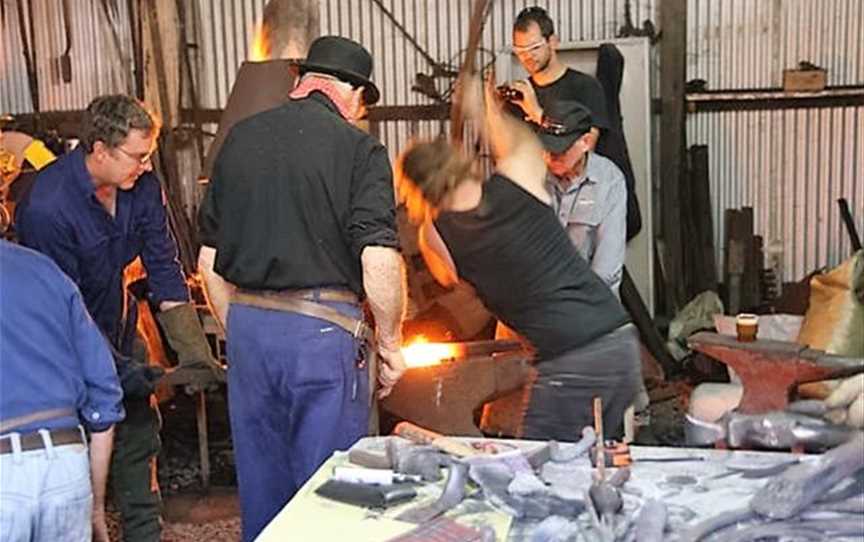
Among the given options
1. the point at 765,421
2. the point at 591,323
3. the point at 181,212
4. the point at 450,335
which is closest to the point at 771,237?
the point at 450,335

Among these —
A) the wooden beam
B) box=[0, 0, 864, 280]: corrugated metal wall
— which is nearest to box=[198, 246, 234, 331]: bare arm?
box=[0, 0, 864, 280]: corrugated metal wall

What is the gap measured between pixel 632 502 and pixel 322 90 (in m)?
1.68

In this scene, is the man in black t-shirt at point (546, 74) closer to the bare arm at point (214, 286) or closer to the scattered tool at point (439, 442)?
the bare arm at point (214, 286)

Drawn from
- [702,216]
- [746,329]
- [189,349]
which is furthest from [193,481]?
[702,216]

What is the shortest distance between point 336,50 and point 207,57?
13.6ft

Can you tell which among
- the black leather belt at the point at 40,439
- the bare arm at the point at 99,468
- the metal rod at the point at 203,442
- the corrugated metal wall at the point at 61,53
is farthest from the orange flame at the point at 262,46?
the corrugated metal wall at the point at 61,53

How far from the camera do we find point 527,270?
10.2ft

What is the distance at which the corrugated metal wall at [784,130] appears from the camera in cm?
671

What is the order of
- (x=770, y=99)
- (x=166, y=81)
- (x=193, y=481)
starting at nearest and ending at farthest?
(x=193, y=481)
(x=770, y=99)
(x=166, y=81)

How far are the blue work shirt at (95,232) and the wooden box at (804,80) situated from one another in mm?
4117

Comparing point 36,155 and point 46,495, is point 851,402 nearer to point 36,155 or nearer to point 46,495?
point 46,495

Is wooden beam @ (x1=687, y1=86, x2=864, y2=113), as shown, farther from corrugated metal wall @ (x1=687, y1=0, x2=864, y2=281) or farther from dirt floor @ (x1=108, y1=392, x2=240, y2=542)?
dirt floor @ (x1=108, y1=392, x2=240, y2=542)

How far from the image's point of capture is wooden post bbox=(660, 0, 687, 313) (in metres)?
6.64

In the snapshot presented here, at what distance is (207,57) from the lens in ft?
23.9
